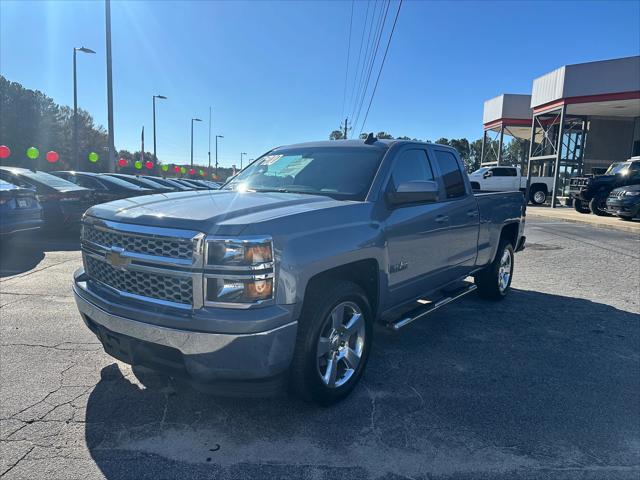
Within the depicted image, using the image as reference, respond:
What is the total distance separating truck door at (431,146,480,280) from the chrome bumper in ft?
8.43

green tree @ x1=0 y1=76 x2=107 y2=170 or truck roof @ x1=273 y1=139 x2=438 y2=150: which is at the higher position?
green tree @ x1=0 y1=76 x2=107 y2=170

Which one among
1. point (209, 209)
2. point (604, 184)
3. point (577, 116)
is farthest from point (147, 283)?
point (577, 116)

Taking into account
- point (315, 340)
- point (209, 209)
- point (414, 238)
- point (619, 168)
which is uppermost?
point (619, 168)

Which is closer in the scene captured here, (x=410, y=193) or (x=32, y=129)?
(x=410, y=193)

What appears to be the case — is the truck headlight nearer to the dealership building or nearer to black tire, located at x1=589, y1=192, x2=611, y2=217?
black tire, located at x1=589, y1=192, x2=611, y2=217

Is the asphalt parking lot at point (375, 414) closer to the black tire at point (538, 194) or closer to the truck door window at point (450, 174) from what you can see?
the truck door window at point (450, 174)

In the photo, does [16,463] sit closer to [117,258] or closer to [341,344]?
[117,258]

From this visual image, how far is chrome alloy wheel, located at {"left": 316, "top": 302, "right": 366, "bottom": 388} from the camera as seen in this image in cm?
319

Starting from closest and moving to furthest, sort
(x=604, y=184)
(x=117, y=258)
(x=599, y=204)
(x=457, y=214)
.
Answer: (x=117, y=258), (x=457, y=214), (x=604, y=184), (x=599, y=204)

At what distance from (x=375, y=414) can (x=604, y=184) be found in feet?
64.7

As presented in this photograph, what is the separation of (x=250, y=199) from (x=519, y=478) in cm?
252

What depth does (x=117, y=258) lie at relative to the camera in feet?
9.70

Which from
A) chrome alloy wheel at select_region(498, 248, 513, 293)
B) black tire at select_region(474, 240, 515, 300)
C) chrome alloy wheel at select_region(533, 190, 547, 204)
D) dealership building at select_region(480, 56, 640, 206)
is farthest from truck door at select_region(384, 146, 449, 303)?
chrome alloy wheel at select_region(533, 190, 547, 204)

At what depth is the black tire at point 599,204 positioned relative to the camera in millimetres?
19000
